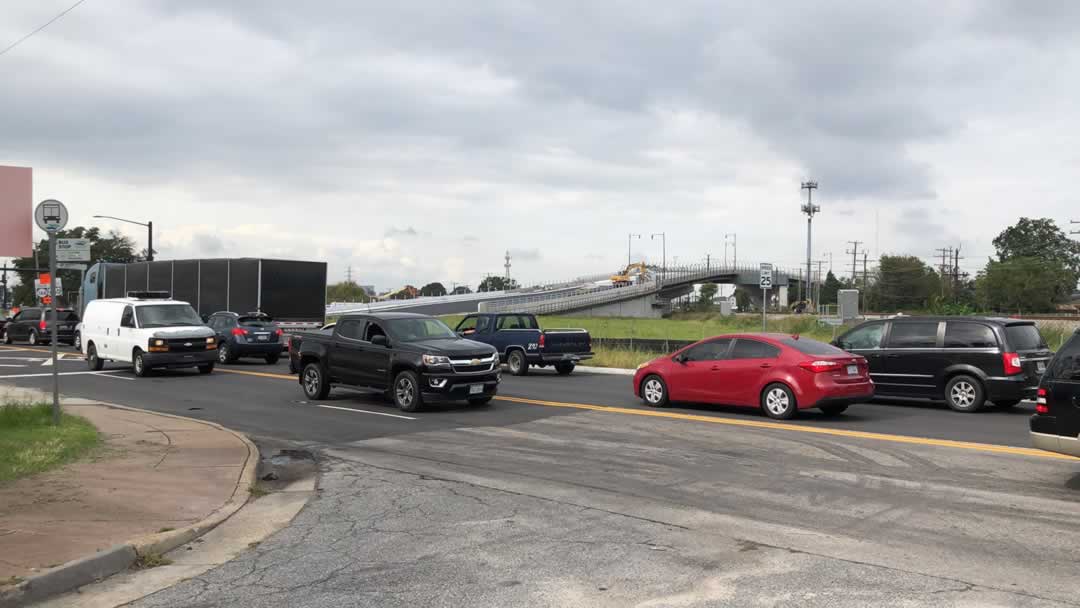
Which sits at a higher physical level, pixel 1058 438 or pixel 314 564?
pixel 1058 438

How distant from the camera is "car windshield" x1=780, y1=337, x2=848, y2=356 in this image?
14592mm

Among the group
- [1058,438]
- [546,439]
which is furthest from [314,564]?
[1058,438]

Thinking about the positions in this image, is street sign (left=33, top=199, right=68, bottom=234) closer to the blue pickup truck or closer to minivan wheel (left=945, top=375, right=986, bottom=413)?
the blue pickup truck

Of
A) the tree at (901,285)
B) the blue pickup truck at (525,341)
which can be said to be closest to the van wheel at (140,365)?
the blue pickup truck at (525,341)

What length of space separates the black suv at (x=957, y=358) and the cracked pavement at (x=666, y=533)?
16.6 ft

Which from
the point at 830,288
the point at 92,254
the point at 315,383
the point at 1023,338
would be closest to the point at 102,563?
the point at 315,383

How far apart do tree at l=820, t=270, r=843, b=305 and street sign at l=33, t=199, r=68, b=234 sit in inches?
5495

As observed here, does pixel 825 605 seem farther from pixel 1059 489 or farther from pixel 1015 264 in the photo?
pixel 1015 264

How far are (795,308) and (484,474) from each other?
333ft

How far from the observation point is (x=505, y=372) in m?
25.0

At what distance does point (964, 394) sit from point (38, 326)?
39484 mm

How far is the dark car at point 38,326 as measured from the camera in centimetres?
3928

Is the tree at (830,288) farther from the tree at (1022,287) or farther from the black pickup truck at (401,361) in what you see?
the black pickup truck at (401,361)

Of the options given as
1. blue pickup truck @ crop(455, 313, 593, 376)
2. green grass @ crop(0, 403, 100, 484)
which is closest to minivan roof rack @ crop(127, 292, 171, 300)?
blue pickup truck @ crop(455, 313, 593, 376)
